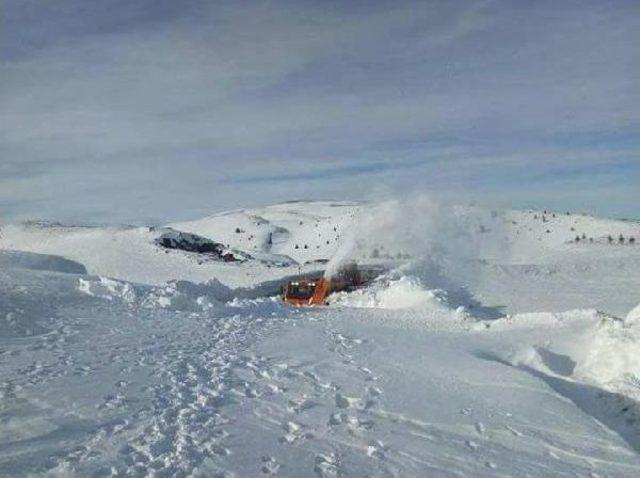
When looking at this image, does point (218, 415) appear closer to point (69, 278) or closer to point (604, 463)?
point (604, 463)

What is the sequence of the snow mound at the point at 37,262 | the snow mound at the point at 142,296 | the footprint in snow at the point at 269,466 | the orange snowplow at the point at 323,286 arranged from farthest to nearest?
the snow mound at the point at 37,262
the orange snowplow at the point at 323,286
the snow mound at the point at 142,296
the footprint in snow at the point at 269,466

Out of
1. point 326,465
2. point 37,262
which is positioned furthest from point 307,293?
point 326,465

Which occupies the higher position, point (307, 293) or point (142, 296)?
point (142, 296)

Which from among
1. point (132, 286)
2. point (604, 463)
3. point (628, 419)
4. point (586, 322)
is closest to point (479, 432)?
point (604, 463)

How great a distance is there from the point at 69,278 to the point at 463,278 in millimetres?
19153

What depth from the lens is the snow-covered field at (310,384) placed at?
7156 millimetres

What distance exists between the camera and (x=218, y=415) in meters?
8.28

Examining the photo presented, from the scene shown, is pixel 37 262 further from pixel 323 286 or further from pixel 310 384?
pixel 310 384

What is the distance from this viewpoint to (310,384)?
1030 centimetres

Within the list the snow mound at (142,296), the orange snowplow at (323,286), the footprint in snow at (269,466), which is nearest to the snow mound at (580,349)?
the footprint in snow at (269,466)

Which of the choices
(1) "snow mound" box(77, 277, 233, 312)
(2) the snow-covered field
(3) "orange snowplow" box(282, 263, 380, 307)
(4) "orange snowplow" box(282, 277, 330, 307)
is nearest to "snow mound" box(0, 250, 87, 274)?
(2) the snow-covered field

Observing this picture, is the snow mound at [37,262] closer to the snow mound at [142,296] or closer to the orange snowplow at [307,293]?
the orange snowplow at [307,293]

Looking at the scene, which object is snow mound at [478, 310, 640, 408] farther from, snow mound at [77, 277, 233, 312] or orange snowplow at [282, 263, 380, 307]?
orange snowplow at [282, 263, 380, 307]

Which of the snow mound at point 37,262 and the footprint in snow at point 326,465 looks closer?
the footprint in snow at point 326,465
